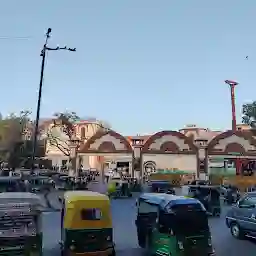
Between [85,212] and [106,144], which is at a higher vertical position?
[106,144]

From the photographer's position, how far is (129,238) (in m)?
16.0

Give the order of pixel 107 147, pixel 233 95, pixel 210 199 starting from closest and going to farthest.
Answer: pixel 210 199 < pixel 107 147 < pixel 233 95

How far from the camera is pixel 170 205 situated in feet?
39.9

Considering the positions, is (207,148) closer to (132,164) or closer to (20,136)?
(132,164)

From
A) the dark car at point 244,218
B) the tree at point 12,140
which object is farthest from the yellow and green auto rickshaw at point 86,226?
the tree at point 12,140

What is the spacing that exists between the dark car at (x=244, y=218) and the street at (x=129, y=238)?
38 cm

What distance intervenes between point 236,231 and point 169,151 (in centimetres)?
2915

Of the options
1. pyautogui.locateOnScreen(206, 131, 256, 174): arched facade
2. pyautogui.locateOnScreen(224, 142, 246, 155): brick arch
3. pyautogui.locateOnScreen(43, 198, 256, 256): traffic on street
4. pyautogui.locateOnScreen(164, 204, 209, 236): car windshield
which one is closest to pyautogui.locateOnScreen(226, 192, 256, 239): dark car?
pyautogui.locateOnScreen(43, 198, 256, 256): traffic on street

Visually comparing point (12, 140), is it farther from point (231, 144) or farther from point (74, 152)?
point (231, 144)

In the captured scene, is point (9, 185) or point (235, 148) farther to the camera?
point (235, 148)

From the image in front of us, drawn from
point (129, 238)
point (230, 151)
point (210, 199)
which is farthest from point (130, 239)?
point (230, 151)

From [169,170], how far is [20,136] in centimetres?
2261

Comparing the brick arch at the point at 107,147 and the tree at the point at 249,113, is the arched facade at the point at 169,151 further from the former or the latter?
the tree at the point at 249,113

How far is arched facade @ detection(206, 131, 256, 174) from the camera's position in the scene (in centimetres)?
4494
